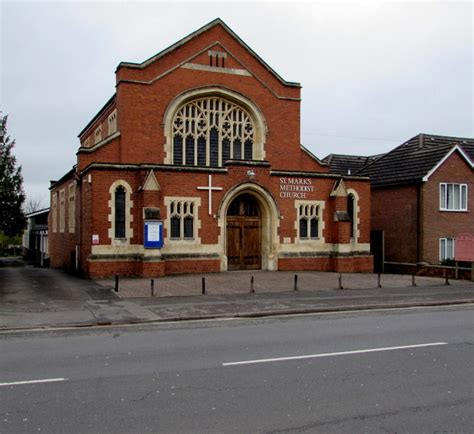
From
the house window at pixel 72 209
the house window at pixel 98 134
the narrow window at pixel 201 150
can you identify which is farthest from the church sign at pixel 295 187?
the house window at pixel 98 134

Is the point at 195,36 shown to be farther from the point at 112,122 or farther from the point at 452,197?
the point at 452,197

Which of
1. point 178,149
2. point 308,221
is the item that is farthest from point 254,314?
point 178,149

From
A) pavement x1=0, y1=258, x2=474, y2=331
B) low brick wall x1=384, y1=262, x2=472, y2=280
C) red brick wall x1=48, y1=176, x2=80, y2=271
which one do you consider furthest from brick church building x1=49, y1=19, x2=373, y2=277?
low brick wall x1=384, y1=262, x2=472, y2=280

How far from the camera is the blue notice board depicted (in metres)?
23.3

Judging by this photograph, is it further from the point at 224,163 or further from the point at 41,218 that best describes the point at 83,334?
the point at 41,218

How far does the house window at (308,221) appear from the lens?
27.5m

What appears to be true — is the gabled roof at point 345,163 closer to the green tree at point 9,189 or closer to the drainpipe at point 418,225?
the drainpipe at point 418,225

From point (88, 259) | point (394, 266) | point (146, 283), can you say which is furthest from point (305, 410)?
point (394, 266)

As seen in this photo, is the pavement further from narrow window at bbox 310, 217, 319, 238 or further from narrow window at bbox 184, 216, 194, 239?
narrow window at bbox 310, 217, 319, 238

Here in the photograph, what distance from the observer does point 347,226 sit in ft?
90.5

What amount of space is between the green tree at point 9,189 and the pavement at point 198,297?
17.4 metres

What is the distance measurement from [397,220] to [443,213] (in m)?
2.55

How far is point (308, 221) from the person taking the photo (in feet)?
90.7

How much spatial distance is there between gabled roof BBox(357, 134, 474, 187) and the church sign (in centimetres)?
704
